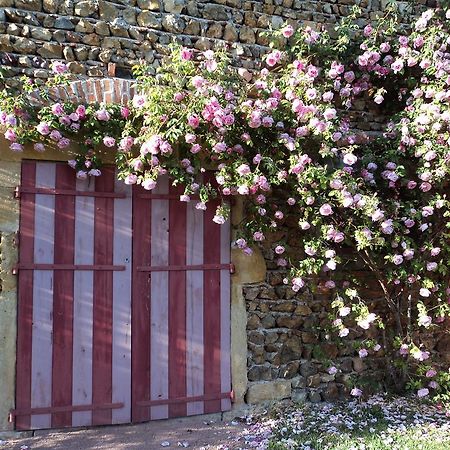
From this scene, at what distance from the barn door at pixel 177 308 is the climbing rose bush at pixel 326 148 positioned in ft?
0.92

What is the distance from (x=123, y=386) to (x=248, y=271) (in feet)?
4.43

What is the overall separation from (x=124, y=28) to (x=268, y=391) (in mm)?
3194

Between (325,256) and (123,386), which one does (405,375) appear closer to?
(325,256)

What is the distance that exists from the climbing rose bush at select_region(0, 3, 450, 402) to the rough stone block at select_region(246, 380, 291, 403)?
2.02ft

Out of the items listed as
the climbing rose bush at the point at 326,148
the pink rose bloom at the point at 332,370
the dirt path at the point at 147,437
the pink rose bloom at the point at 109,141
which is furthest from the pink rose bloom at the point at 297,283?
the pink rose bloom at the point at 109,141

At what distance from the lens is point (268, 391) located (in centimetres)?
415

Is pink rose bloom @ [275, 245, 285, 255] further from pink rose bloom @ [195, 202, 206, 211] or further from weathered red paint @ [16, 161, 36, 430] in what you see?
weathered red paint @ [16, 161, 36, 430]

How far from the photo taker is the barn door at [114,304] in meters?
3.73

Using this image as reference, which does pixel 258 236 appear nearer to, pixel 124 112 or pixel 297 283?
pixel 297 283

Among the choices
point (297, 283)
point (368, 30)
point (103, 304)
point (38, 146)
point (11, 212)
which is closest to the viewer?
point (38, 146)

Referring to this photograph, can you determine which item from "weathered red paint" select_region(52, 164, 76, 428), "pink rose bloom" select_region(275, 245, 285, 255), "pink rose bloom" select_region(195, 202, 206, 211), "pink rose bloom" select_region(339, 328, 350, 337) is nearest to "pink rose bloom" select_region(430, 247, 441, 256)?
"pink rose bloom" select_region(339, 328, 350, 337)

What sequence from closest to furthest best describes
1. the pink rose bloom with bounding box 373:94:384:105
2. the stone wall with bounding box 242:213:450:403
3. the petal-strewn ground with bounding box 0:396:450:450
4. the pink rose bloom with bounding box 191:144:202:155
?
the petal-strewn ground with bounding box 0:396:450:450 → the pink rose bloom with bounding box 191:144:202:155 → the stone wall with bounding box 242:213:450:403 → the pink rose bloom with bounding box 373:94:384:105

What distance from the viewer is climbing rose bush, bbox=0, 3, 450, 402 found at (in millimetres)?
3662

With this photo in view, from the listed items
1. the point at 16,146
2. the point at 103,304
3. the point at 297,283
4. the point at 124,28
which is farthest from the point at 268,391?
the point at 124,28
